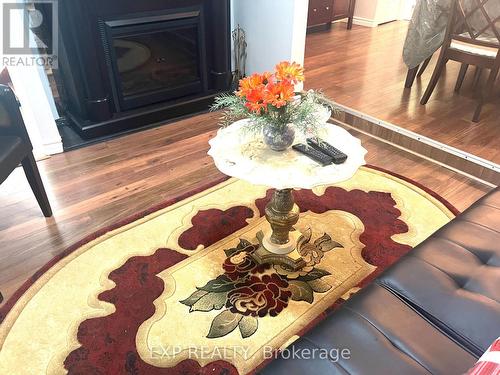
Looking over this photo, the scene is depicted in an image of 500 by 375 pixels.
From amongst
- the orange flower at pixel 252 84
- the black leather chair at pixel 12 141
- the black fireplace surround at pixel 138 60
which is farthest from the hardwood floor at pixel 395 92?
the black leather chair at pixel 12 141

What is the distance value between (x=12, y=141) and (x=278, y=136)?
A: 127 centimetres

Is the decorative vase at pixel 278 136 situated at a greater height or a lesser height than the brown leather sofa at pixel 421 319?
greater

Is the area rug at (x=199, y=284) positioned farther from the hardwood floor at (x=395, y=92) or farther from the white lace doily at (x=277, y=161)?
the hardwood floor at (x=395, y=92)

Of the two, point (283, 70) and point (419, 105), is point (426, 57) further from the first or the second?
point (283, 70)

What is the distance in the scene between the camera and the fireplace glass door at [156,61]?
2863 millimetres

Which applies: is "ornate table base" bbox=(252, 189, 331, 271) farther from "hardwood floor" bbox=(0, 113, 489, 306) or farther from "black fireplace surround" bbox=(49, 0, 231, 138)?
"black fireplace surround" bbox=(49, 0, 231, 138)

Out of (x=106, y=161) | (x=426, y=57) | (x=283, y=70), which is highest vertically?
(x=283, y=70)

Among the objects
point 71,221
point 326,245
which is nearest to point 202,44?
point 71,221

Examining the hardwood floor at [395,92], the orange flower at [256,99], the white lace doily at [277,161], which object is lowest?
the hardwood floor at [395,92]

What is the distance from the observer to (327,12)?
523 centimetres

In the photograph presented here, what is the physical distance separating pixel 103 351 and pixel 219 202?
3.34 feet

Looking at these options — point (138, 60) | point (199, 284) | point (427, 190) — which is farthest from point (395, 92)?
point (199, 284)

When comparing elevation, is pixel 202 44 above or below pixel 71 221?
above

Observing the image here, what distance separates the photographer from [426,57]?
3367mm
